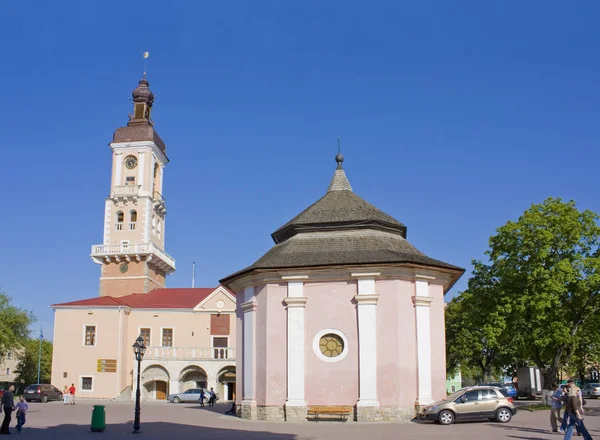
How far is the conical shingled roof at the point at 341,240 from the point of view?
24.6 meters

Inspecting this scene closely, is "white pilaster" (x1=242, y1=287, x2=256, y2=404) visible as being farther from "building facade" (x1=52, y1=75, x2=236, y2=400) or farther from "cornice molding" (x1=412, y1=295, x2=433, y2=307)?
"building facade" (x1=52, y1=75, x2=236, y2=400)

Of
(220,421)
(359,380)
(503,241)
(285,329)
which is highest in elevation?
(503,241)

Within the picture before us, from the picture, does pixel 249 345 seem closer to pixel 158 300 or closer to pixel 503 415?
pixel 503 415

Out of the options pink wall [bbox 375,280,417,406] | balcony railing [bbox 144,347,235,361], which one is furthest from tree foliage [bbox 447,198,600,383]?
balcony railing [bbox 144,347,235,361]

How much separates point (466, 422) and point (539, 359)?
11555 mm

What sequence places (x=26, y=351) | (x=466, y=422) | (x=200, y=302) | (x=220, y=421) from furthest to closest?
(x=26, y=351) < (x=200, y=302) < (x=220, y=421) < (x=466, y=422)

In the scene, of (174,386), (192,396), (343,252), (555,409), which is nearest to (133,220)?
(174,386)

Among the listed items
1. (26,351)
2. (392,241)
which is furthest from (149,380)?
(26,351)

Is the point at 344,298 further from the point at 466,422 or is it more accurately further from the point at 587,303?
the point at 587,303

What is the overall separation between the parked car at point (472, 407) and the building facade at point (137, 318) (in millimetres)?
29531

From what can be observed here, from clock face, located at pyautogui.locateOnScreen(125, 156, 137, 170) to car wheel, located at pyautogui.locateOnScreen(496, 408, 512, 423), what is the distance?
1854 inches

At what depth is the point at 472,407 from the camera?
23.1 metres

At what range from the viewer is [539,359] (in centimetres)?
3278

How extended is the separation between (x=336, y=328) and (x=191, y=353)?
29.2 meters
